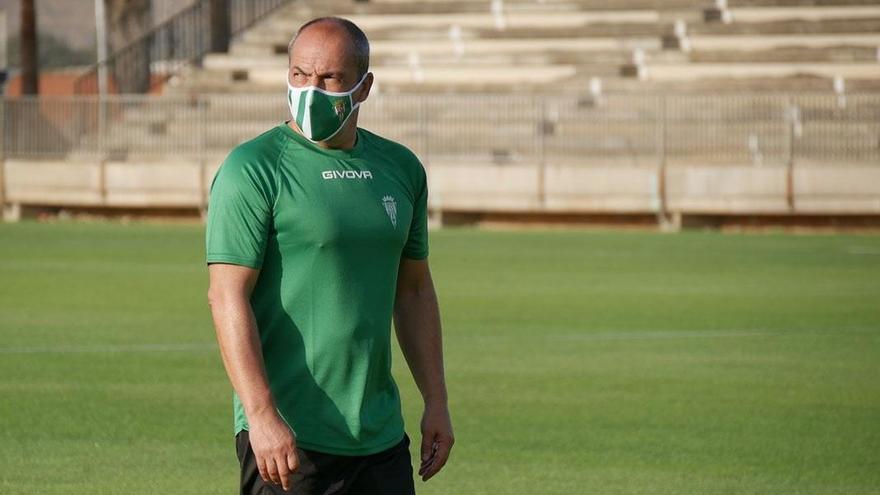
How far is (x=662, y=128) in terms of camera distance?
32.9 m

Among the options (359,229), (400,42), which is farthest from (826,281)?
(400,42)

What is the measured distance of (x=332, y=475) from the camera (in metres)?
5.04

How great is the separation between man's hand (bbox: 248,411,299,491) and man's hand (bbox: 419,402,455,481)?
77 centimetres

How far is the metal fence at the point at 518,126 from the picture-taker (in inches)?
1264

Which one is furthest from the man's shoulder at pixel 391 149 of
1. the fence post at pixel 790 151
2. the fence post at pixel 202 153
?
the fence post at pixel 202 153

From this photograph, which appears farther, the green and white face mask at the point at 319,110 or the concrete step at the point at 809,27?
the concrete step at the point at 809,27

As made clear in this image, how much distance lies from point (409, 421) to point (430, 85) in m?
29.2

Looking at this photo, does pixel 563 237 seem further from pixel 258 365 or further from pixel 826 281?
pixel 258 365

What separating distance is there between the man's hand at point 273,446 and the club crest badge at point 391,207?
0.67 meters

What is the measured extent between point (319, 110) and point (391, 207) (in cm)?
38

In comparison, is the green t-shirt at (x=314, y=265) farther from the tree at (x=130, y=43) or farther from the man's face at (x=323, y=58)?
the tree at (x=130, y=43)

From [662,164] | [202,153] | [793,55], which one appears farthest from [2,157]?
[793,55]

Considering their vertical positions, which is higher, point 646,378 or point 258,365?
point 258,365

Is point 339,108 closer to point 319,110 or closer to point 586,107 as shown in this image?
point 319,110
